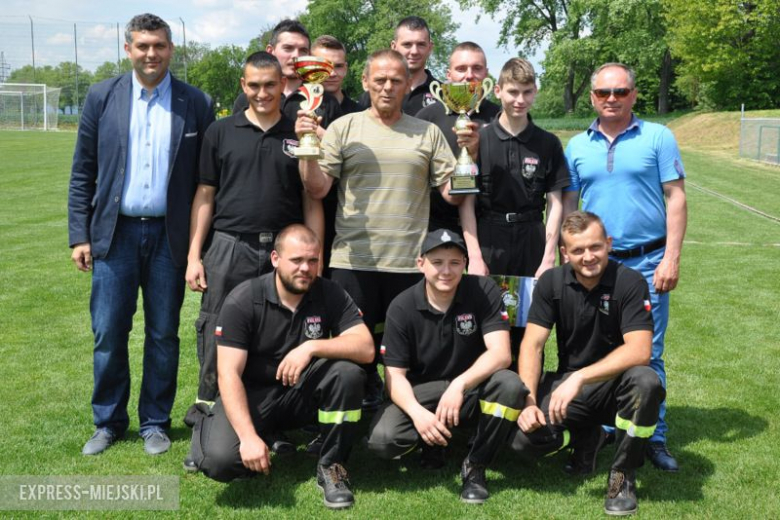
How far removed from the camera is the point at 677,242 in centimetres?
462

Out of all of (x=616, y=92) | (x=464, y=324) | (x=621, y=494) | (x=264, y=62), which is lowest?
(x=621, y=494)

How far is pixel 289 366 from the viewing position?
4.23m

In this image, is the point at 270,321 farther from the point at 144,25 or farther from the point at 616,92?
the point at 616,92

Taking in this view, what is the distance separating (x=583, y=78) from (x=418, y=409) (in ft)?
211

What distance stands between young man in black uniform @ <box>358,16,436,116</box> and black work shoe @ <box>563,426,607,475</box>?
281 centimetres

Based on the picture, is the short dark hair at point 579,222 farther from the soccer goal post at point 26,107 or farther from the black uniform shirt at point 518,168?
the soccer goal post at point 26,107

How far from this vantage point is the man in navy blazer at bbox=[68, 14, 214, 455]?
181 inches

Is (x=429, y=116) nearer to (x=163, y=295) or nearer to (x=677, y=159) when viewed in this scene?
(x=677, y=159)

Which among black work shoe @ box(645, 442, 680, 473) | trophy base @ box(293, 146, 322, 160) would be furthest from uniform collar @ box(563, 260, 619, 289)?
trophy base @ box(293, 146, 322, 160)

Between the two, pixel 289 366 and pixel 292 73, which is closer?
pixel 289 366

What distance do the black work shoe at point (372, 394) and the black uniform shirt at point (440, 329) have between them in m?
1.16

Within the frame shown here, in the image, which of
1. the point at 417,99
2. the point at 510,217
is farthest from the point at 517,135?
the point at 417,99

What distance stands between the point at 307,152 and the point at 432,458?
192 cm

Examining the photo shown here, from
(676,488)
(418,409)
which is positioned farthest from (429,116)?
(676,488)
